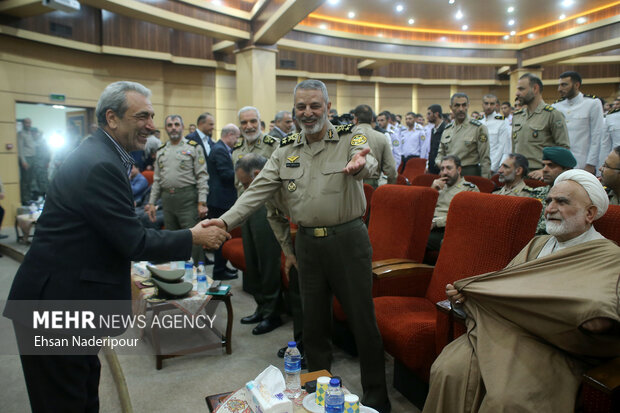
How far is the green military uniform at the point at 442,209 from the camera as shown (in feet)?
10.4

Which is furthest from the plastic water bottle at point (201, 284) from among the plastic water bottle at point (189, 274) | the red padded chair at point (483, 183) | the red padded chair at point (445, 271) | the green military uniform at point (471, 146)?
the green military uniform at point (471, 146)

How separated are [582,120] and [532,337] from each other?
3032mm

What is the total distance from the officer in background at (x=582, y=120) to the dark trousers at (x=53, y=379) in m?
3.86

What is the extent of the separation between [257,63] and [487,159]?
206 inches

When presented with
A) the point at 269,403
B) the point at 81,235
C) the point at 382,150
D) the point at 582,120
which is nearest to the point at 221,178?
Result: the point at 382,150

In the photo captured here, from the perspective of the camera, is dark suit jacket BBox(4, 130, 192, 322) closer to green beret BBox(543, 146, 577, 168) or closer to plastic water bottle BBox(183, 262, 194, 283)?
plastic water bottle BBox(183, 262, 194, 283)

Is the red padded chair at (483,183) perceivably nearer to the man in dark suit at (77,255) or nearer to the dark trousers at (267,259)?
the dark trousers at (267,259)

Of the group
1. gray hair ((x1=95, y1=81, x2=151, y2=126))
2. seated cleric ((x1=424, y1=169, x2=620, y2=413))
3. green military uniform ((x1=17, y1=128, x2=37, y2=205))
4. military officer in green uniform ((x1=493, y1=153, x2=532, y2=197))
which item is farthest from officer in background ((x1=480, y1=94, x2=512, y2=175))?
green military uniform ((x1=17, y1=128, x2=37, y2=205))

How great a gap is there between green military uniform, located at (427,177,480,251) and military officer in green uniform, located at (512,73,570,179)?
2.06 ft

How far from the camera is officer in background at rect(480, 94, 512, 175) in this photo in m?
5.24

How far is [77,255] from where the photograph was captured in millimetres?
1374

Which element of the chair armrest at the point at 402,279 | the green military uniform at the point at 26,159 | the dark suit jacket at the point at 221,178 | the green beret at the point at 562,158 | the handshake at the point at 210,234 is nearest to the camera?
the handshake at the point at 210,234

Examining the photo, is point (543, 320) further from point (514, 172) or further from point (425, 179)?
point (425, 179)

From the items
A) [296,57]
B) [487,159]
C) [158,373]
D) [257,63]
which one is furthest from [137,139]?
[296,57]
